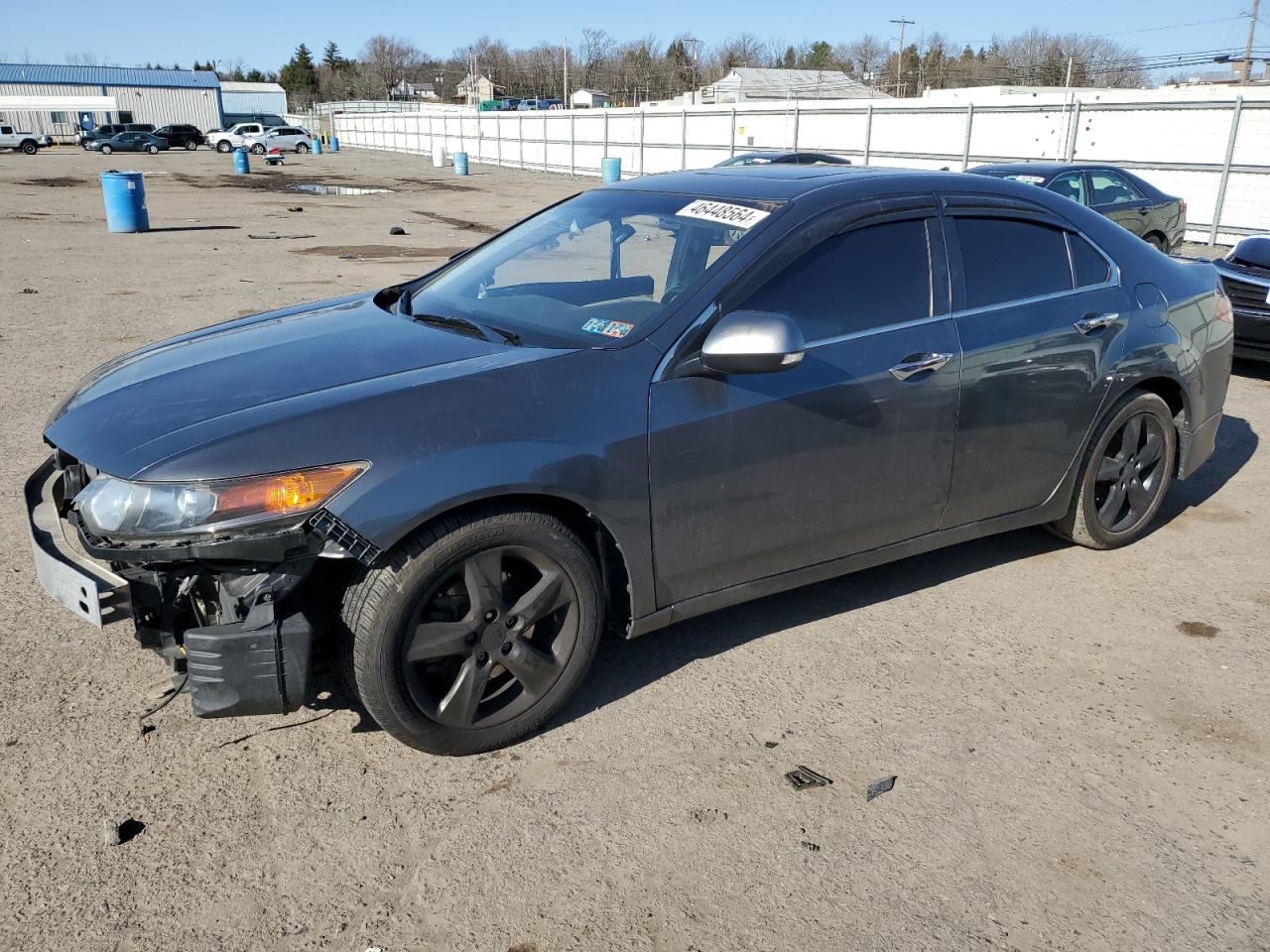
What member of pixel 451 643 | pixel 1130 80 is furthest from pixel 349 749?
pixel 1130 80

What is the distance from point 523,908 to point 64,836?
1.28 m

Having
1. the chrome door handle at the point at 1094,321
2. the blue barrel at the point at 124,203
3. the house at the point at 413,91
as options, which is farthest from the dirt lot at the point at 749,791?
the house at the point at 413,91

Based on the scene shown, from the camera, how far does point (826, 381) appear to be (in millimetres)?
3473

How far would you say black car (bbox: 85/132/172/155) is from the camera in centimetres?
5556

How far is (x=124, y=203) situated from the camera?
18.6 meters

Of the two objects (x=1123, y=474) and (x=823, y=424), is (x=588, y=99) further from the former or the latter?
(x=823, y=424)

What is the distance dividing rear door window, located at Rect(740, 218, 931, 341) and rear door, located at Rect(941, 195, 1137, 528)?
0.19m

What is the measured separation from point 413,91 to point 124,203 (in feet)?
383

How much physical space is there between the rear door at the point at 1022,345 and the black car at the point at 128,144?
201 feet

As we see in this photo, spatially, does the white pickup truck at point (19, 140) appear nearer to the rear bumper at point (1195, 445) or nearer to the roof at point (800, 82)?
the roof at point (800, 82)

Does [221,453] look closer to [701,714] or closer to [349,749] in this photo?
[349,749]

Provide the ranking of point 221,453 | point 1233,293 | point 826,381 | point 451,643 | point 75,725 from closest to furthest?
point 221,453 < point 451,643 < point 75,725 < point 826,381 < point 1233,293

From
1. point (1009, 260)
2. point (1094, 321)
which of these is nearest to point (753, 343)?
Answer: point (1009, 260)

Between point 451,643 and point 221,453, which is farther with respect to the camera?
point 451,643
